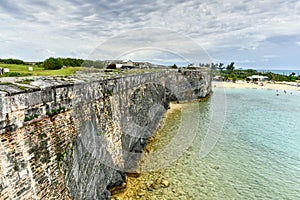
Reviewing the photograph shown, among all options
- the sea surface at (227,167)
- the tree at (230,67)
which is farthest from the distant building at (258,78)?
the sea surface at (227,167)

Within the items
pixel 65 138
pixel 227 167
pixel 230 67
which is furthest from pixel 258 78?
pixel 65 138

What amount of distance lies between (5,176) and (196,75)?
4024 centimetres

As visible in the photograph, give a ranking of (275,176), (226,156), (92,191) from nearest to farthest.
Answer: (92,191) → (275,176) → (226,156)

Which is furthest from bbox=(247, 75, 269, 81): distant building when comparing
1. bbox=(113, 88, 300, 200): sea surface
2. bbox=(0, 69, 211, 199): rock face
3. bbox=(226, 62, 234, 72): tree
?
bbox=(0, 69, 211, 199): rock face

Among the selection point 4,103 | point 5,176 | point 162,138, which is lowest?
point 162,138

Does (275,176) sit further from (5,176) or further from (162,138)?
(5,176)

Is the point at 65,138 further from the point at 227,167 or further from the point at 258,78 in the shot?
the point at 258,78

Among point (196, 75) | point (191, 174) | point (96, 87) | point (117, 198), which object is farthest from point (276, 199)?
point (196, 75)

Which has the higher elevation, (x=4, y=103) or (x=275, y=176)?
(x=4, y=103)

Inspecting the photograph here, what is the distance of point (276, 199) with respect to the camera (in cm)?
1074

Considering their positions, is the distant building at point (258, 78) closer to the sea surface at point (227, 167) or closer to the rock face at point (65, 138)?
the sea surface at point (227, 167)

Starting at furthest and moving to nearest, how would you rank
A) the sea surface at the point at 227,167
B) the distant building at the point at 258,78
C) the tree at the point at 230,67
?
the tree at the point at 230,67 < the distant building at the point at 258,78 < the sea surface at the point at 227,167

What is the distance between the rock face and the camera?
14.6 ft

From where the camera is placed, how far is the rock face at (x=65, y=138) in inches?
175
